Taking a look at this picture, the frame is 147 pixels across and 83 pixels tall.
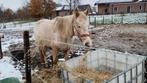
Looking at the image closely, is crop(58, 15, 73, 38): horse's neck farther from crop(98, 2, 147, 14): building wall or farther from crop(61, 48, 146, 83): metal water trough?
crop(98, 2, 147, 14): building wall

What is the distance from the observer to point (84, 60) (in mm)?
4805

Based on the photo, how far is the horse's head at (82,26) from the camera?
15.9 feet

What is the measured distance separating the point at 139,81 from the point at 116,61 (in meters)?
0.82

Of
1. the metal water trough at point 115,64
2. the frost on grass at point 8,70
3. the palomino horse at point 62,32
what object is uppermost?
the palomino horse at point 62,32

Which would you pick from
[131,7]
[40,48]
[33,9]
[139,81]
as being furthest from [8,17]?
[139,81]

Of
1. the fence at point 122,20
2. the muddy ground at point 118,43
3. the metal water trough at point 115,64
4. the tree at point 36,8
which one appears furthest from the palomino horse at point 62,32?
the tree at point 36,8

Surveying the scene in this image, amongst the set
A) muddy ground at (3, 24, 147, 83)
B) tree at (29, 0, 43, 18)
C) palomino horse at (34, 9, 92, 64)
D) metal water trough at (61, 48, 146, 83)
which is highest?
tree at (29, 0, 43, 18)

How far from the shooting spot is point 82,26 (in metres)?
4.96

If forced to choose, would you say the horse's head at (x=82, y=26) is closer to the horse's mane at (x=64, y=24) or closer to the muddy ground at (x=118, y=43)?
the horse's mane at (x=64, y=24)

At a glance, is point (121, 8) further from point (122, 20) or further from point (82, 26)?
point (82, 26)

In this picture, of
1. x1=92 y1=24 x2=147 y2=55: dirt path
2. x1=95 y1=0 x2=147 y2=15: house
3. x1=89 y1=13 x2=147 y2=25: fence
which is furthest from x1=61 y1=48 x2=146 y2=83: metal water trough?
x1=95 y1=0 x2=147 y2=15: house

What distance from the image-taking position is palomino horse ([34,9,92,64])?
497 cm

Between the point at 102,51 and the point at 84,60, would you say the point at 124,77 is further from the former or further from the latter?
the point at 102,51

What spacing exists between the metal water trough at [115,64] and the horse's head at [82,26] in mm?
377
